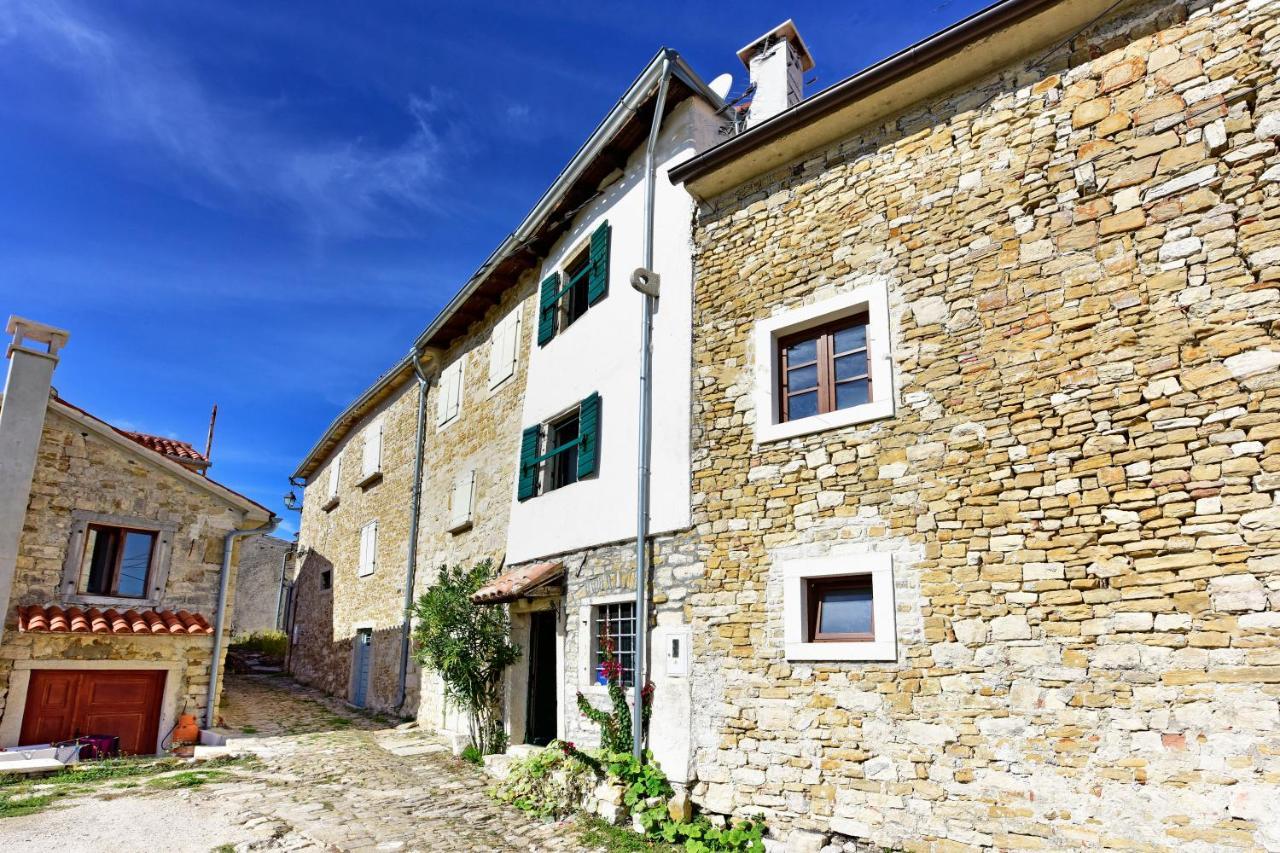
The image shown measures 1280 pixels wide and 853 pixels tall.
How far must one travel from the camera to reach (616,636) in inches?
333

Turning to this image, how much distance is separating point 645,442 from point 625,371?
1.21 metres

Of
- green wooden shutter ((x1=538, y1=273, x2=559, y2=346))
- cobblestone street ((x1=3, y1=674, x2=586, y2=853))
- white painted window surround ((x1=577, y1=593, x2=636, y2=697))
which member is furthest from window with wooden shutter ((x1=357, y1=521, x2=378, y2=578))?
white painted window surround ((x1=577, y1=593, x2=636, y2=697))

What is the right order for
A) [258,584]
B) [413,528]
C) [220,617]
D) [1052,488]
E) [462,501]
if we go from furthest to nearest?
[258,584], [413,528], [462,501], [220,617], [1052,488]

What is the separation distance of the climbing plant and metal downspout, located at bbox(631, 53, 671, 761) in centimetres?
285

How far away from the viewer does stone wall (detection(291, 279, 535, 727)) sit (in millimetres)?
12117

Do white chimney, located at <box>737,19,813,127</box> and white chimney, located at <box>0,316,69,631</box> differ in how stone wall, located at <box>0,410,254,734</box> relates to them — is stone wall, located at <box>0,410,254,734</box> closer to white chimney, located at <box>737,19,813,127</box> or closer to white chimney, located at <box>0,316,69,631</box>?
white chimney, located at <box>0,316,69,631</box>

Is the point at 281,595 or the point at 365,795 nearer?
the point at 365,795

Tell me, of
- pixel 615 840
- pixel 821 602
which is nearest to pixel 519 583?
pixel 615 840

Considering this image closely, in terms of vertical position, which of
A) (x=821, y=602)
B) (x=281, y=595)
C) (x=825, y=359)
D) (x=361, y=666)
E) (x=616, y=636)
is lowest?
(x=361, y=666)

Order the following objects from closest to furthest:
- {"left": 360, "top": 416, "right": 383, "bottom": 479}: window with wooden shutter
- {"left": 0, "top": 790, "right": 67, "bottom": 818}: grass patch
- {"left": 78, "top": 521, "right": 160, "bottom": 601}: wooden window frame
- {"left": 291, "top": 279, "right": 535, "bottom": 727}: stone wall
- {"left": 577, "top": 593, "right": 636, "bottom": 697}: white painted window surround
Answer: {"left": 0, "top": 790, "right": 67, "bottom": 818}: grass patch, {"left": 577, "top": 593, "right": 636, "bottom": 697}: white painted window surround, {"left": 78, "top": 521, "right": 160, "bottom": 601}: wooden window frame, {"left": 291, "top": 279, "right": 535, "bottom": 727}: stone wall, {"left": 360, "top": 416, "right": 383, "bottom": 479}: window with wooden shutter

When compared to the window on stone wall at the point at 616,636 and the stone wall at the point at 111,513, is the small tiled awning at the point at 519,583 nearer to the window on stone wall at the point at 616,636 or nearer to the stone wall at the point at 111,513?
the window on stone wall at the point at 616,636

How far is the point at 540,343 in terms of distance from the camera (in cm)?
1149

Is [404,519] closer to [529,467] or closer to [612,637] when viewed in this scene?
[529,467]

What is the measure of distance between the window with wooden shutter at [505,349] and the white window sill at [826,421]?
5.99m
